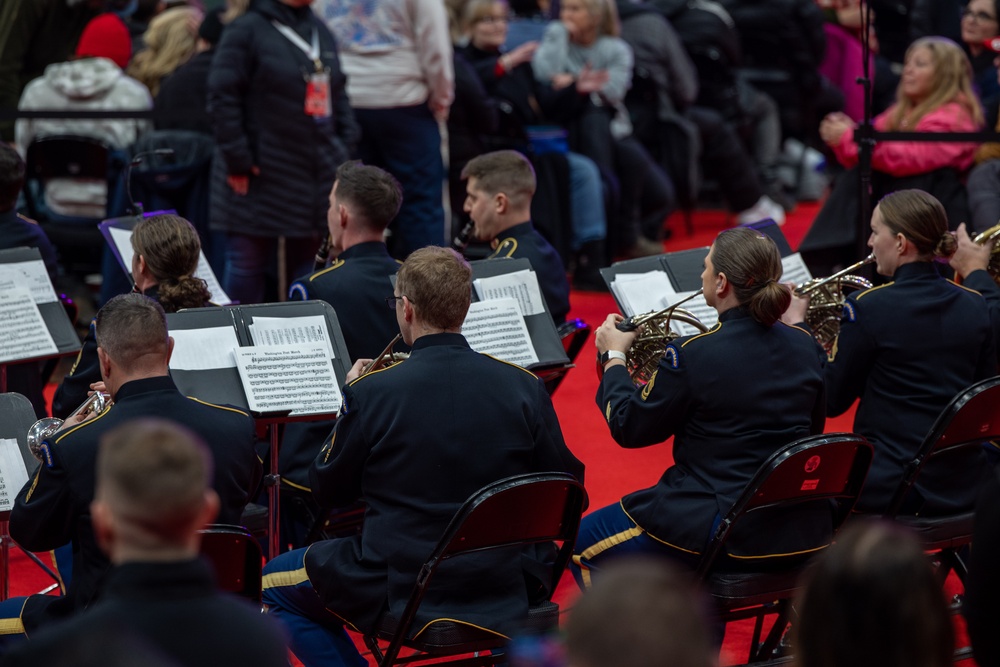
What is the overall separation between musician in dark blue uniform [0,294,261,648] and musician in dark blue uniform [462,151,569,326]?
6.71ft

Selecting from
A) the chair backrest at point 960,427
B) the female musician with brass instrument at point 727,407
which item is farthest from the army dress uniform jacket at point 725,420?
the chair backrest at point 960,427

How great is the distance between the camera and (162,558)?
1973 mm

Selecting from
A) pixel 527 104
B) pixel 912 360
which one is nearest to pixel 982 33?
pixel 527 104

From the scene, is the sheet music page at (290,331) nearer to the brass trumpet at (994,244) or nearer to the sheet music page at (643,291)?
the sheet music page at (643,291)

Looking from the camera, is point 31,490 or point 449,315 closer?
point 31,490

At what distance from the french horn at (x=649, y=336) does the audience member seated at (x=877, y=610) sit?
6.79ft

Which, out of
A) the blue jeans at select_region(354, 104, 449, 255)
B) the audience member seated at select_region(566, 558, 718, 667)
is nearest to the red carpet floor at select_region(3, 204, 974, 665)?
the blue jeans at select_region(354, 104, 449, 255)

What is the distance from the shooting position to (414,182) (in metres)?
7.62

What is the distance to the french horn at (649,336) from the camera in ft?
13.0

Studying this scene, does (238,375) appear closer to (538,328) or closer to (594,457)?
(538,328)

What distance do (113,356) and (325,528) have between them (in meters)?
1.21

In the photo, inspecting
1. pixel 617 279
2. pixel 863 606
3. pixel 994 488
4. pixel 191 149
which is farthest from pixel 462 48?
pixel 863 606

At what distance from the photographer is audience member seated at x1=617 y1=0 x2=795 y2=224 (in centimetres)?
938

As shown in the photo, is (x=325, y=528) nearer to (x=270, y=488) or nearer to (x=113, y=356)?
(x=270, y=488)
